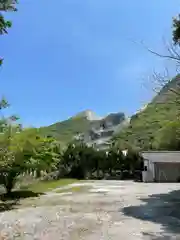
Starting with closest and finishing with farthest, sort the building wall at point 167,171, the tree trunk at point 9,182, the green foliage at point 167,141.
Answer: the tree trunk at point 9,182 < the building wall at point 167,171 < the green foliage at point 167,141

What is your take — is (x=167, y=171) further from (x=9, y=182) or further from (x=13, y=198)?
(x=13, y=198)

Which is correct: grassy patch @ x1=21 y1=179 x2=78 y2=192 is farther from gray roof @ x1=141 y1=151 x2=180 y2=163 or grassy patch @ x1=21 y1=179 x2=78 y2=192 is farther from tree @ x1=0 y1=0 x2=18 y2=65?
tree @ x1=0 y1=0 x2=18 y2=65

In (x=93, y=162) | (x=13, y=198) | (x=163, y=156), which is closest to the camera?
(x=13, y=198)

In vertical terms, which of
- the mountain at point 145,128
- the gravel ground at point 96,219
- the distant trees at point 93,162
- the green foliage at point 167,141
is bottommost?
the gravel ground at point 96,219

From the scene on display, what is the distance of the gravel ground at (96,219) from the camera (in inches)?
379

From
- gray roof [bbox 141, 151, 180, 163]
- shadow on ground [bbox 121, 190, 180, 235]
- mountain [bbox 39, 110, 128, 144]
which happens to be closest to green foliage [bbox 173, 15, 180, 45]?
shadow on ground [bbox 121, 190, 180, 235]

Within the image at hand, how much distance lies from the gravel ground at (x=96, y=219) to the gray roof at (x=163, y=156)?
13118mm

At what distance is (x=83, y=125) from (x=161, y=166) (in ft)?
124

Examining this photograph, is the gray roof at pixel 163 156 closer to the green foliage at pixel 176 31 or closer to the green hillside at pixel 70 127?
the green foliage at pixel 176 31

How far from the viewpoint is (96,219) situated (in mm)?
11797

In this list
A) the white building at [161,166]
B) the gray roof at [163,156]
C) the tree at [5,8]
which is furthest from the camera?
the white building at [161,166]

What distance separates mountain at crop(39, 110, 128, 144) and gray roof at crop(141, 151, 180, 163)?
2699 centimetres

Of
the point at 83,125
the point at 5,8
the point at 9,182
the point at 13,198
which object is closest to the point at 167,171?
the point at 9,182

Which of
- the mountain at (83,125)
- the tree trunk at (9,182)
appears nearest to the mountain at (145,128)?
the mountain at (83,125)
